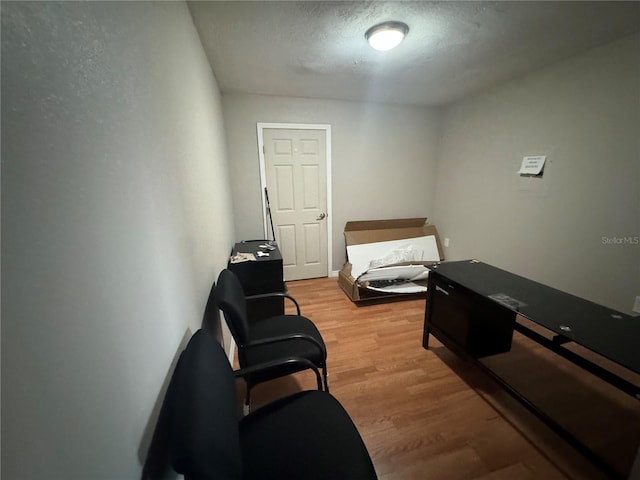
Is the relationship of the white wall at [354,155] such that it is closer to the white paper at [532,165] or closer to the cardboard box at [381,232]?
the cardboard box at [381,232]

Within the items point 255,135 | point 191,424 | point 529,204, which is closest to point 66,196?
point 191,424

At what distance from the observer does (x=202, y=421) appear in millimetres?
636

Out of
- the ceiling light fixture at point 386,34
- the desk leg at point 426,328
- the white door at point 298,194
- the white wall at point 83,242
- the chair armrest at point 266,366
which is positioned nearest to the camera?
the white wall at point 83,242

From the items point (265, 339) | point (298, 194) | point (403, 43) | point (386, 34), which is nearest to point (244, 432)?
point (265, 339)

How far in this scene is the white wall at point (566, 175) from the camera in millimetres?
1910

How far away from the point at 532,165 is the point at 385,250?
5.87ft

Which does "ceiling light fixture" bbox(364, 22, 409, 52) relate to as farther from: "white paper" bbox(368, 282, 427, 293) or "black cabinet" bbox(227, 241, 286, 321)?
"white paper" bbox(368, 282, 427, 293)

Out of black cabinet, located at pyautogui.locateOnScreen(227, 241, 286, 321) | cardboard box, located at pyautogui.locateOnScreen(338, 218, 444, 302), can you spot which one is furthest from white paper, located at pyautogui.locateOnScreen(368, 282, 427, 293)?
black cabinet, located at pyautogui.locateOnScreen(227, 241, 286, 321)

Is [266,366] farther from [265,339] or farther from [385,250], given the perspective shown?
[385,250]

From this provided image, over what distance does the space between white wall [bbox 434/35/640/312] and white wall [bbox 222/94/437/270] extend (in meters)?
0.67

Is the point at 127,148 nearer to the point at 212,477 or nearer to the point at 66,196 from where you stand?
the point at 66,196

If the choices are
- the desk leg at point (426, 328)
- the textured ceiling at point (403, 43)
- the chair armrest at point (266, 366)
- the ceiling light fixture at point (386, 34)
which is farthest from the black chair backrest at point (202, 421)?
the ceiling light fixture at point (386, 34)

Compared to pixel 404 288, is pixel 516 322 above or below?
above

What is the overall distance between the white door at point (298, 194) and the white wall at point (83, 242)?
7.65ft
